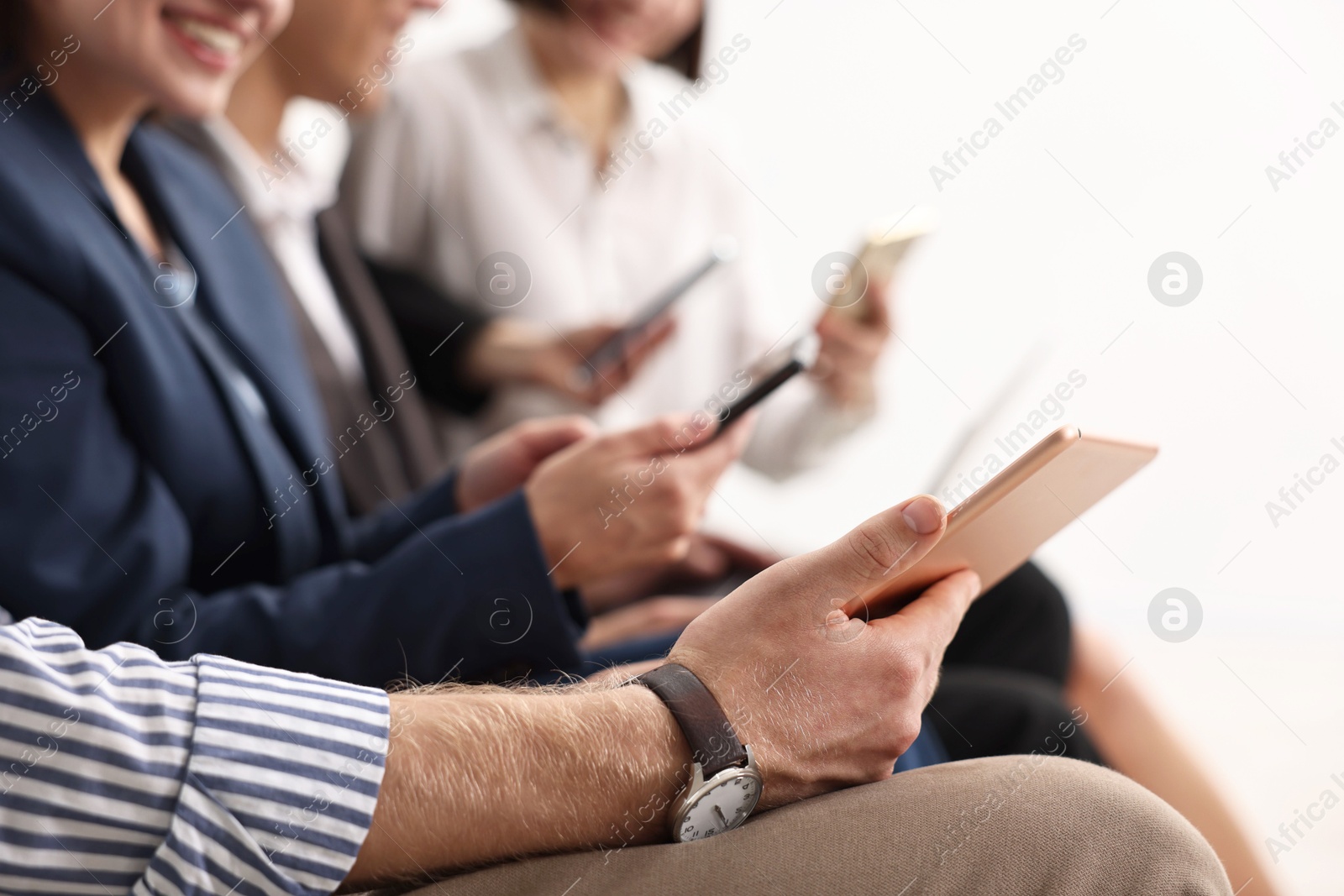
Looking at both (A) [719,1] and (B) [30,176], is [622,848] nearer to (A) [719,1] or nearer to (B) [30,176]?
(B) [30,176]

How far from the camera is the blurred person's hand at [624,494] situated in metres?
0.81

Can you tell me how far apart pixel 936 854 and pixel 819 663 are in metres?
0.10

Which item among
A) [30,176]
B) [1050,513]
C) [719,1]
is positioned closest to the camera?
[1050,513]

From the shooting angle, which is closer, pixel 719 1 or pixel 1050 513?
pixel 1050 513

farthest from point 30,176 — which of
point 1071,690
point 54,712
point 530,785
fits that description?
point 1071,690

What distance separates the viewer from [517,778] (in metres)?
0.47

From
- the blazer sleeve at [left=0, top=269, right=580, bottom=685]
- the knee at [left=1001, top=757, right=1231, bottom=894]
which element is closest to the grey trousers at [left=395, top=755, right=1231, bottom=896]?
the knee at [left=1001, top=757, right=1231, bottom=894]

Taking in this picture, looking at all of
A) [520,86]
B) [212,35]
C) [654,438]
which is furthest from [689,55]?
[654,438]

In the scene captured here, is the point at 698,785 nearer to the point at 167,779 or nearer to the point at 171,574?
the point at 167,779

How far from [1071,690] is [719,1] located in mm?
1636

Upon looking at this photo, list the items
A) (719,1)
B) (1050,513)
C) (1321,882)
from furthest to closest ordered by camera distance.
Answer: (719,1), (1321,882), (1050,513)

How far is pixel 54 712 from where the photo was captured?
0.42 meters

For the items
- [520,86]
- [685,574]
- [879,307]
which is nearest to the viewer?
[685,574]

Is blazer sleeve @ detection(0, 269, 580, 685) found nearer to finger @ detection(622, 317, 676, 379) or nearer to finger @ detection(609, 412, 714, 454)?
finger @ detection(609, 412, 714, 454)
